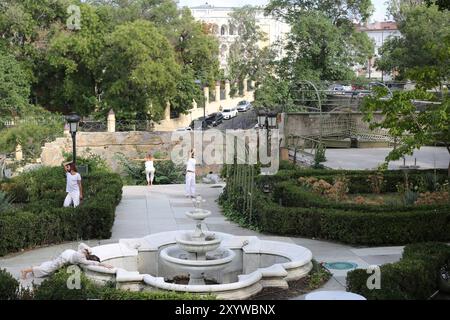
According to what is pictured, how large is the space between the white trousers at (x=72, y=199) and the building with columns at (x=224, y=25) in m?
58.5

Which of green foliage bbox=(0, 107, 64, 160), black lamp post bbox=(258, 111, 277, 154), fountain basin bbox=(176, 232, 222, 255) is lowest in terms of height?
fountain basin bbox=(176, 232, 222, 255)

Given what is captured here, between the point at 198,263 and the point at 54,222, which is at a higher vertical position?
the point at 54,222

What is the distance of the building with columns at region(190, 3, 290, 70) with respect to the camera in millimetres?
75375

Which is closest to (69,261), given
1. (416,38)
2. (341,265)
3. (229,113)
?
(341,265)

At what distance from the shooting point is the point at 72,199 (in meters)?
15.1

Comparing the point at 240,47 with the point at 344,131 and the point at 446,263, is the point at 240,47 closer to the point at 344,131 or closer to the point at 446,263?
the point at 344,131

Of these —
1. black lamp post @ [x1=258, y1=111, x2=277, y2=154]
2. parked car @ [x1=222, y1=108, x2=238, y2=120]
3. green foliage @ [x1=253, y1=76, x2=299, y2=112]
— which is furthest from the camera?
parked car @ [x1=222, y1=108, x2=238, y2=120]

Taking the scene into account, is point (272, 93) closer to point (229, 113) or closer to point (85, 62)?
point (85, 62)

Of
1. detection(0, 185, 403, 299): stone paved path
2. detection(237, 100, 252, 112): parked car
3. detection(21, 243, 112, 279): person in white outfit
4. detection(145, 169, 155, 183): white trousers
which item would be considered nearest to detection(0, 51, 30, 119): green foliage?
detection(145, 169, 155, 183): white trousers

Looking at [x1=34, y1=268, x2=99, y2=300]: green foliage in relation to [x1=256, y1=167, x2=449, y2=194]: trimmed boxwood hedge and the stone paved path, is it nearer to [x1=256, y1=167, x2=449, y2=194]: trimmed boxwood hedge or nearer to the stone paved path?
the stone paved path

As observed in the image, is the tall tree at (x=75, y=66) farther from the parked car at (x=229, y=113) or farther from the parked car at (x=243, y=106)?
the parked car at (x=243, y=106)

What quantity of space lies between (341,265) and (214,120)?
3732 cm

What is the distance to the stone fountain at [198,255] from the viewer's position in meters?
10.3

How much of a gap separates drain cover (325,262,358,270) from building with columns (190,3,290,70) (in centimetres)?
6186
